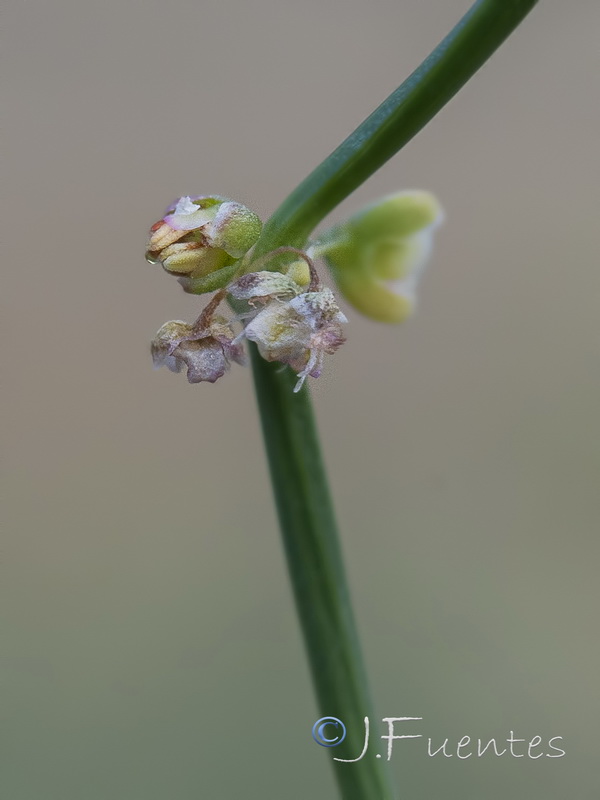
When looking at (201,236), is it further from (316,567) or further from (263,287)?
(316,567)

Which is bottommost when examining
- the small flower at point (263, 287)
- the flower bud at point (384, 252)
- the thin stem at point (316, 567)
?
the thin stem at point (316, 567)

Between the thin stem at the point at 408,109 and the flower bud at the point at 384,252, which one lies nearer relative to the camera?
the thin stem at the point at 408,109

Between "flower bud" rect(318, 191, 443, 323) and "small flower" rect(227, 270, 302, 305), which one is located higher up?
"flower bud" rect(318, 191, 443, 323)

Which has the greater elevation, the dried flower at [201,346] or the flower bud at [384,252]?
the flower bud at [384,252]

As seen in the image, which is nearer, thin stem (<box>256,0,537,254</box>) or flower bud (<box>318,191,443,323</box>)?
thin stem (<box>256,0,537,254</box>)

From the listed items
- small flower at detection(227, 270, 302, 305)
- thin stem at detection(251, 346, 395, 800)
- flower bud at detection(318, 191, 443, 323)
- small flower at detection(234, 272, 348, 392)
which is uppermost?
flower bud at detection(318, 191, 443, 323)

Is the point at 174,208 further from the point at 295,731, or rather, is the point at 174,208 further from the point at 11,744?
the point at 11,744
